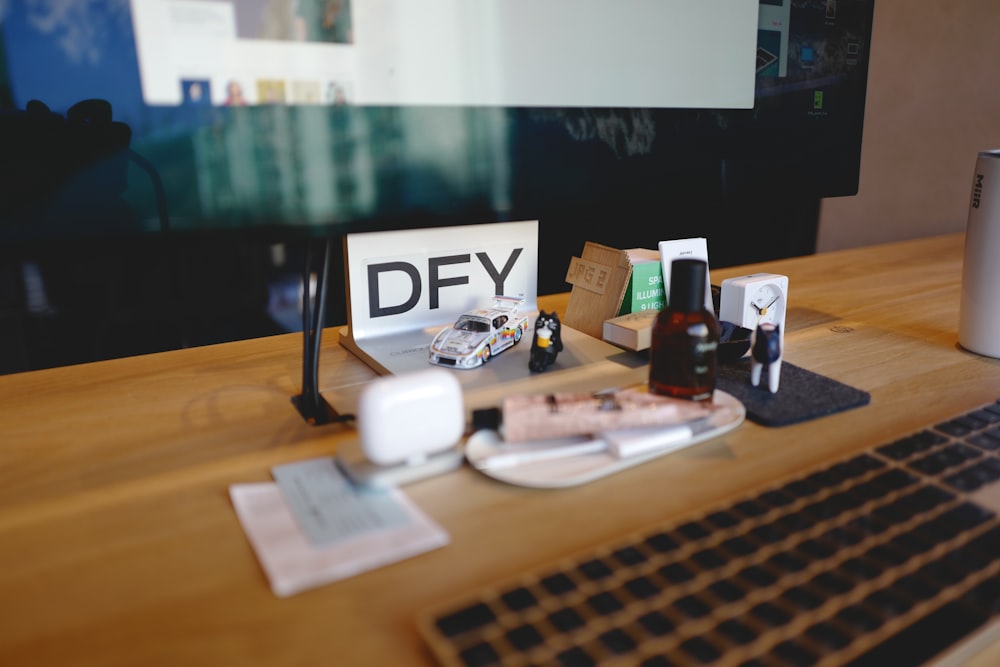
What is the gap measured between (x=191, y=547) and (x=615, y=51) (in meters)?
0.55

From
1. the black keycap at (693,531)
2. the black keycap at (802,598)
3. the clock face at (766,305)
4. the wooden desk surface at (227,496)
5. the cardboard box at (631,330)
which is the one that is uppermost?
the clock face at (766,305)

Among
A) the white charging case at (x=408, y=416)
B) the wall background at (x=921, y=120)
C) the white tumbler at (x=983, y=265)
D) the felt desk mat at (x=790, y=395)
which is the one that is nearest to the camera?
the white charging case at (x=408, y=416)

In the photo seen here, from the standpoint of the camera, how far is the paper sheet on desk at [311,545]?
39cm

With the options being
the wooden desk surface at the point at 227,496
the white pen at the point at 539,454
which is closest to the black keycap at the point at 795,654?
the wooden desk surface at the point at 227,496

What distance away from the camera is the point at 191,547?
0.43 meters

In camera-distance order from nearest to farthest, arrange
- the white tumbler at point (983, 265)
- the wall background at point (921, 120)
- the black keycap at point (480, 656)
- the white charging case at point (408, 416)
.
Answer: the black keycap at point (480, 656) < the white charging case at point (408, 416) < the white tumbler at point (983, 265) < the wall background at point (921, 120)

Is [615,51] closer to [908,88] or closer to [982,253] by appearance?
[982,253]

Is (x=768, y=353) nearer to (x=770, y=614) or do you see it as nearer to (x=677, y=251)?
(x=677, y=251)

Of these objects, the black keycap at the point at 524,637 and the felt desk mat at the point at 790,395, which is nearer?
the black keycap at the point at 524,637

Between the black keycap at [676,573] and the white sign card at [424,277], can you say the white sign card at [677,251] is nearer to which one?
the white sign card at [424,277]

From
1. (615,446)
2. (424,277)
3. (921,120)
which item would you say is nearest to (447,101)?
(424,277)

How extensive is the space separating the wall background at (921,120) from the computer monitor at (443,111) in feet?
3.31

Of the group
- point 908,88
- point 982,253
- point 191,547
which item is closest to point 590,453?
point 191,547

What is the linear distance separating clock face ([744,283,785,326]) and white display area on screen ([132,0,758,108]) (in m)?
0.20
